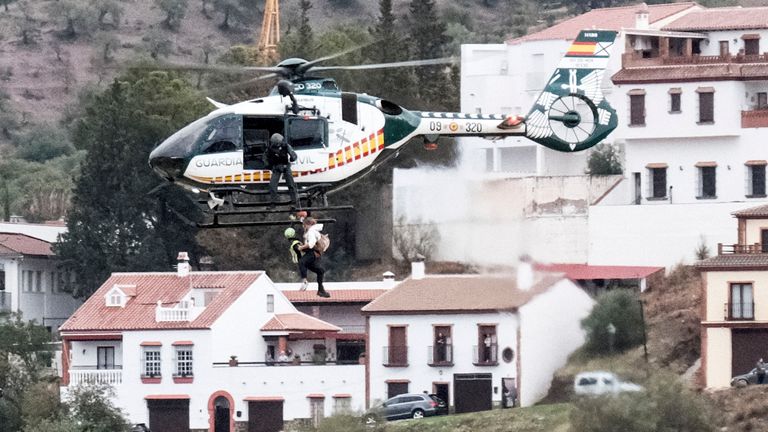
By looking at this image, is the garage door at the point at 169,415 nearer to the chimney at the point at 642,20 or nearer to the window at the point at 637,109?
the window at the point at 637,109

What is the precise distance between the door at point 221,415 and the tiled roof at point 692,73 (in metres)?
17.7

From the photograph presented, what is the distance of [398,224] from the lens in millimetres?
100438

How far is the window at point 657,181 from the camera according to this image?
9906 centimetres

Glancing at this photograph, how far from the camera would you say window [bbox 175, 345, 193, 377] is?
94875 mm

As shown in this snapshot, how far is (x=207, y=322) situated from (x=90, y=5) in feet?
271

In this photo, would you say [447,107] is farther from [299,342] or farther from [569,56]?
[569,56]

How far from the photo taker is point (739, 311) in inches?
3438

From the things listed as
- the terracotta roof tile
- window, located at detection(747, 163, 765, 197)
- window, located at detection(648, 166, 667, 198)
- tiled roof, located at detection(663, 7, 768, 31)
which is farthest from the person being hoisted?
tiled roof, located at detection(663, 7, 768, 31)

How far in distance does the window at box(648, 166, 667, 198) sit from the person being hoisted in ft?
168

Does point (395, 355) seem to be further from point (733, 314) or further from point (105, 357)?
point (733, 314)

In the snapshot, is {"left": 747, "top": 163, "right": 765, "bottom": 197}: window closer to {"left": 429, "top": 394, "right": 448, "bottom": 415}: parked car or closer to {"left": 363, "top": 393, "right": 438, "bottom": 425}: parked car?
{"left": 429, "top": 394, "right": 448, "bottom": 415}: parked car

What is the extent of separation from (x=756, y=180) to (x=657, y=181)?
339cm

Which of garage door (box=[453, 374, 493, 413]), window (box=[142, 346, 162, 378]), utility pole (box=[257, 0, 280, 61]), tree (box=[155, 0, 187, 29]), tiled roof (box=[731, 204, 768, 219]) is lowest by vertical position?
garage door (box=[453, 374, 493, 413])

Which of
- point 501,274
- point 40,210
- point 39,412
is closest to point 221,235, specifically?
point 39,412
